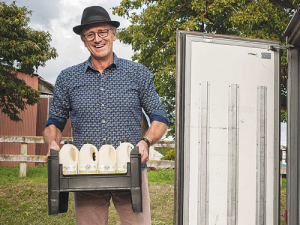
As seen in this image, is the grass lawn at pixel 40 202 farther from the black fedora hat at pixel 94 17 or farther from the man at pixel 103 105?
the black fedora hat at pixel 94 17

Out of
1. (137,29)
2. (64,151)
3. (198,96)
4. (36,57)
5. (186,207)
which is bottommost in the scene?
(186,207)

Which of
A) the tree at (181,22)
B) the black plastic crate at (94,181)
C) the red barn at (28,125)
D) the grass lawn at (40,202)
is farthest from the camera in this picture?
the red barn at (28,125)

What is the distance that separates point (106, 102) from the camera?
308 cm

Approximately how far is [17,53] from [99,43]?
455 inches

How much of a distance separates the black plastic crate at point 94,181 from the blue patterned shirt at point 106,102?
0.35 metres

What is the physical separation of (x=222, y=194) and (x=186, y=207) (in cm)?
37

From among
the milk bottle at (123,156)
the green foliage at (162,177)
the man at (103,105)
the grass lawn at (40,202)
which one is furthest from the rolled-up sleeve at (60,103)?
the green foliage at (162,177)

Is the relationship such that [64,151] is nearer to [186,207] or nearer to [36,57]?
[186,207]

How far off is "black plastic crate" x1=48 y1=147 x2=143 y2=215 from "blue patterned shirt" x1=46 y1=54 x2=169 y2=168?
→ 13.9 inches

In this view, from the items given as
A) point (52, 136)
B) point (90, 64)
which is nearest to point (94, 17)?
point (90, 64)

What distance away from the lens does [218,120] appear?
3.95 metres

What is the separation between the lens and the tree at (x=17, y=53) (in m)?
13.7

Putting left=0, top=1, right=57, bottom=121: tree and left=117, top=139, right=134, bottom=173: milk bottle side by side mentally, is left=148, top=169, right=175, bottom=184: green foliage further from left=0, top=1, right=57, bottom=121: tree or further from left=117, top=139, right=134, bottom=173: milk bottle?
left=117, top=139, right=134, bottom=173: milk bottle

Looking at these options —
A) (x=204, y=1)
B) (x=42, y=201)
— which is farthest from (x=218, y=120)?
(x=204, y=1)
